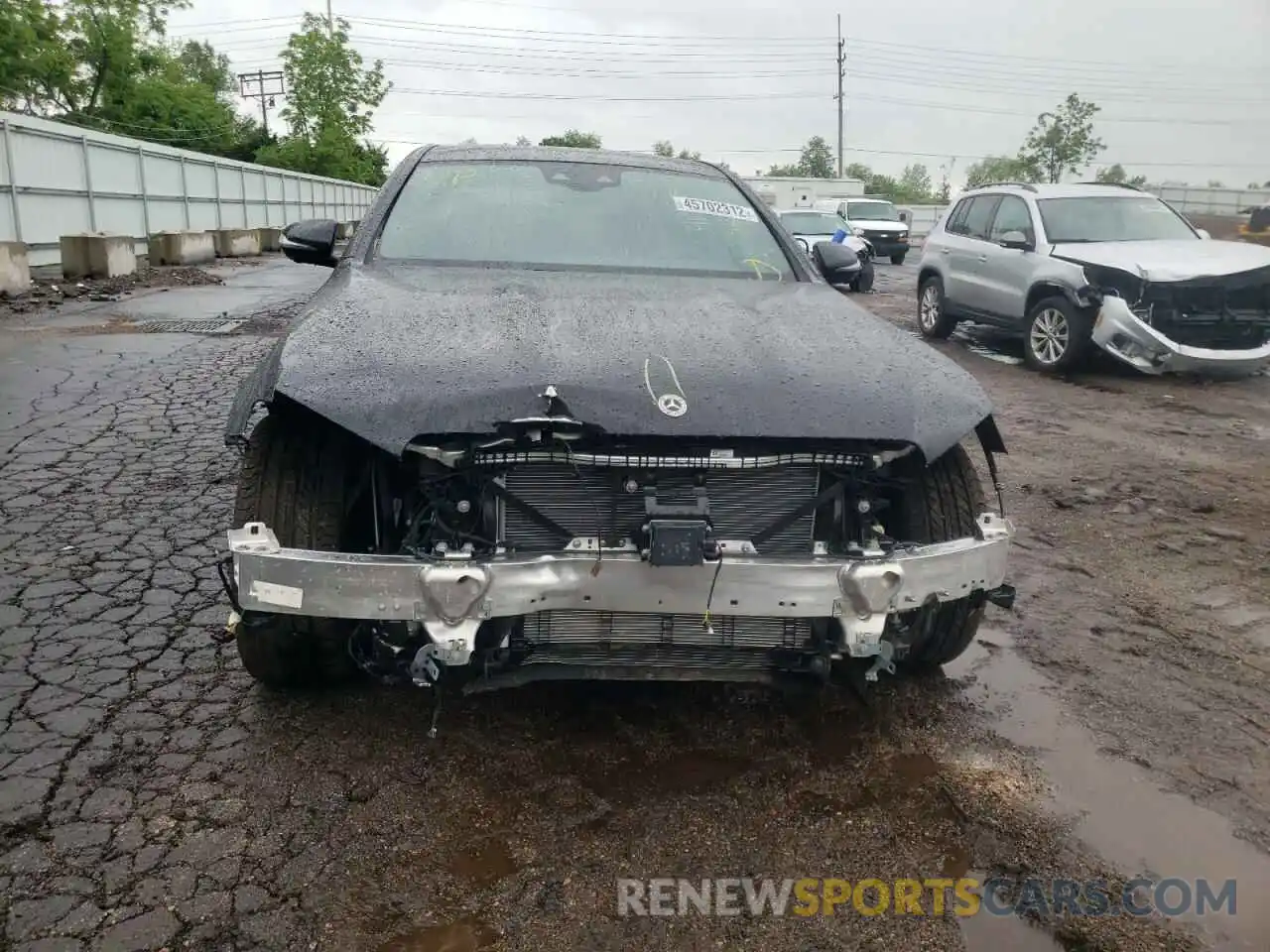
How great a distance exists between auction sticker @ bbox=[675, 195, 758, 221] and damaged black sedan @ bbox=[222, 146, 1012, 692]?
1.05 meters

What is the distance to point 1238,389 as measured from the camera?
8.77 m

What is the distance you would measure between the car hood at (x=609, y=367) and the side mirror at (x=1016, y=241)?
7419 millimetres

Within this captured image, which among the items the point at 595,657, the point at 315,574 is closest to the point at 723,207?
the point at 595,657

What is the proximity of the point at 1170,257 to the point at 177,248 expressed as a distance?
1752 cm

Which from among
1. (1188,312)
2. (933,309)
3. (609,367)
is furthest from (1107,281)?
(609,367)

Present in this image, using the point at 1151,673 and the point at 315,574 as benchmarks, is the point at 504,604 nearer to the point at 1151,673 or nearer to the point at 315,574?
the point at 315,574

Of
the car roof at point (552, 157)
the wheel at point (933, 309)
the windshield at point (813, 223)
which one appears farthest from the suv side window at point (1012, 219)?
the windshield at point (813, 223)

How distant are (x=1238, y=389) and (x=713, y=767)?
8098 millimetres

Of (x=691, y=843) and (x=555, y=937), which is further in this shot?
(x=691, y=843)

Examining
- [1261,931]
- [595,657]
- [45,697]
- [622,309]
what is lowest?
[1261,931]

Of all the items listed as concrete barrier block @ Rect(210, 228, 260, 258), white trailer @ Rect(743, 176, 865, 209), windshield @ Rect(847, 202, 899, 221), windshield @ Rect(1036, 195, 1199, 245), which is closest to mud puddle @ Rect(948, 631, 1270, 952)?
windshield @ Rect(1036, 195, 1199, 245)

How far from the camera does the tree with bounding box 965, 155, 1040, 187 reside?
4425cm

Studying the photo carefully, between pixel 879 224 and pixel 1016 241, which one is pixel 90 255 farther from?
pixel 879 224

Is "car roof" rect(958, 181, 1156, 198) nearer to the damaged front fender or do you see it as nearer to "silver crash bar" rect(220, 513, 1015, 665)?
"silver crash bar" rect(220, 513, 1015, 665)
